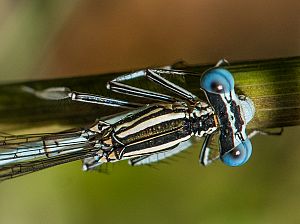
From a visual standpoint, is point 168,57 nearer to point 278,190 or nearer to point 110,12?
point 110,12

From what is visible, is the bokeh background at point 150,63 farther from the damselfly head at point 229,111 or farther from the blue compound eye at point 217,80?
the blue compound eye at point 217,80

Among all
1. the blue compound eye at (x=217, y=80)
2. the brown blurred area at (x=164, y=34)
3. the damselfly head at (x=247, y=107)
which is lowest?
the damselfly head at (x=247, y=107)

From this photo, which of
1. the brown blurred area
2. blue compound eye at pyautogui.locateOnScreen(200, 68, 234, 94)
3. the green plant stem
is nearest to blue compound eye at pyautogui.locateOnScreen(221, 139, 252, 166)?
the green plant stem

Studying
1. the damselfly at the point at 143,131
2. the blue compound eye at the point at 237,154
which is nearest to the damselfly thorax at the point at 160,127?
the damselfly at the point at 143,131

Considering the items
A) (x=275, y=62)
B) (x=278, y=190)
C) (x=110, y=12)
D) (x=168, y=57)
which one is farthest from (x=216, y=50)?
(x=275, y=62)

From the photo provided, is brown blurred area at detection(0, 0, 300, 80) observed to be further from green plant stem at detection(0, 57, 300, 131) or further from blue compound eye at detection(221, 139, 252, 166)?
blue compound eye at detection(221, 139, 252, 166)

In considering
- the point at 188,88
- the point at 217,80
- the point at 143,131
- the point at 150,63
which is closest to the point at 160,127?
the point at 143,131

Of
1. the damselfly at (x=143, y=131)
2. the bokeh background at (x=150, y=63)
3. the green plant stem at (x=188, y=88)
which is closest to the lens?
the green plant stem at (x=188, y=88)

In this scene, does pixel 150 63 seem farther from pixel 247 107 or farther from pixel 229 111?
pixel 247 107
